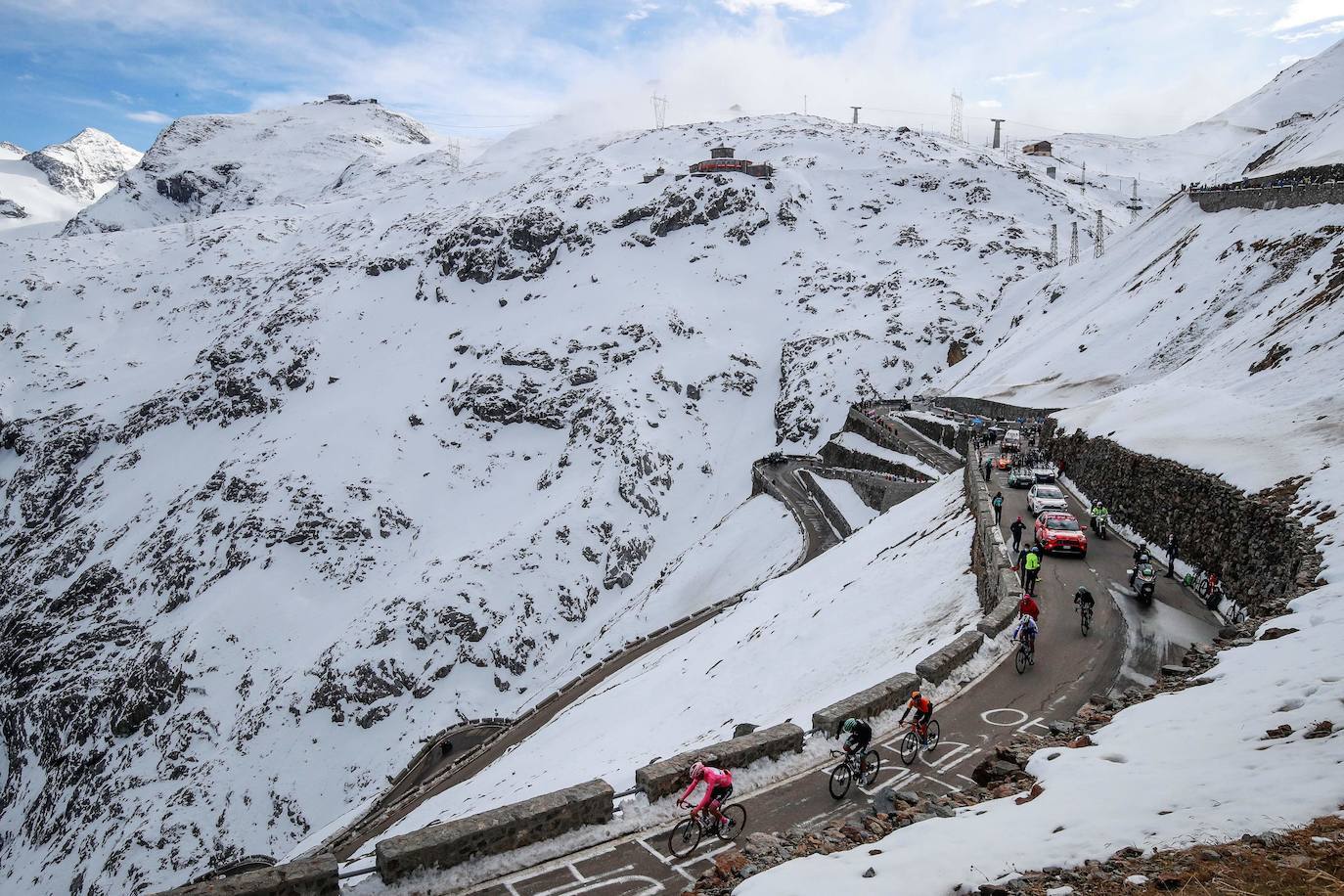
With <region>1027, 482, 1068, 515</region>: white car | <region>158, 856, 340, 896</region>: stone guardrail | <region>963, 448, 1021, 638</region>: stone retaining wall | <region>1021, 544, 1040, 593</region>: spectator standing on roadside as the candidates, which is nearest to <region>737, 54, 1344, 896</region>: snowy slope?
<region>1027, 482, 1068, 515</region>: white car

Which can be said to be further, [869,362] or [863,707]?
[869,362]

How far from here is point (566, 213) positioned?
126 meters

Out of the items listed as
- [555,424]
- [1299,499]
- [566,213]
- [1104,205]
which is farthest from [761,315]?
[1299,499]

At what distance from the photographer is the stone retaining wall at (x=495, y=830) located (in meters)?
8.27

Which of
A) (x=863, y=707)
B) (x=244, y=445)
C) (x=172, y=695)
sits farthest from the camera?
(x=244, y=445)

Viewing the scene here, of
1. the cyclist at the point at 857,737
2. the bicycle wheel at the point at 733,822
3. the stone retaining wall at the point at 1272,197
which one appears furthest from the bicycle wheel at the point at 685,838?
the stone retaining wall at the point at 1272,197

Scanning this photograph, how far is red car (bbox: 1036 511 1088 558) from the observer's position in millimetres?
22375

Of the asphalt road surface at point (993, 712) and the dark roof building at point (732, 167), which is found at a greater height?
the dark roof building at point (732, 167)

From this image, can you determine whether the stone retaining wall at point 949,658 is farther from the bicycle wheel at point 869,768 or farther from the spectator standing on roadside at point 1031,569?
the spectator standing on roadside at point 1031,569

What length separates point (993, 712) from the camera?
42.3ft

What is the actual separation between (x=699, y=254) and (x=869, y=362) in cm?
4151

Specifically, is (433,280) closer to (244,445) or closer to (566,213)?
(566,213)

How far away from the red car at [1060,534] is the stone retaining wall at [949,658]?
918 cm

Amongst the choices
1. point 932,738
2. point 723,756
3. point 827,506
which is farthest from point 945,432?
point 723,756
